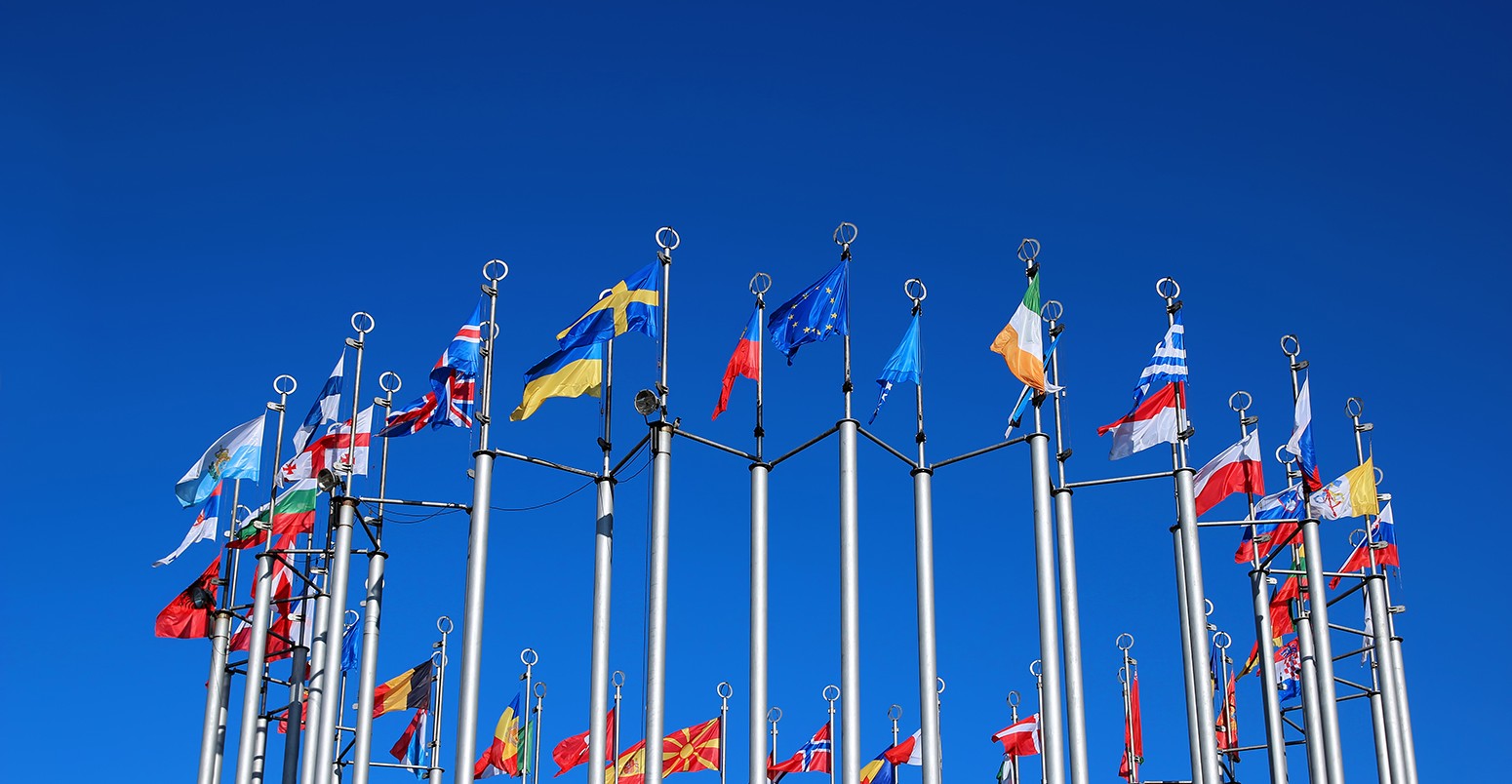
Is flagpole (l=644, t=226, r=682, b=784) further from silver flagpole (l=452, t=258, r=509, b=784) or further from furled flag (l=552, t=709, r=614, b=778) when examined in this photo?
furled flag (l=552, t=709, r=614, b=778)

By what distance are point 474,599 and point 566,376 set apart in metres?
4.31

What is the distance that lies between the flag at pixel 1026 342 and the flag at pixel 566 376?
6928 millimetres

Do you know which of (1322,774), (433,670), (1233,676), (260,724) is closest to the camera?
(1322,774)

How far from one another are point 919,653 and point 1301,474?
39.1 feet

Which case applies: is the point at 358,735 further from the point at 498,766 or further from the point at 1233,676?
the point at 1233,676

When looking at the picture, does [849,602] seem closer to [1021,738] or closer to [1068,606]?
[1068,606]

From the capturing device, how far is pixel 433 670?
118ft

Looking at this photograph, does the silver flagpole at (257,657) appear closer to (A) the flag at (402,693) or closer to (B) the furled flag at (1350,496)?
(A) the flag at (402,693)

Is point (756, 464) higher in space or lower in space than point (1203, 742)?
higher

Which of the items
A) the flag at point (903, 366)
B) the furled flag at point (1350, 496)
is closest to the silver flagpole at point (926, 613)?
the flag at point (903, 366)

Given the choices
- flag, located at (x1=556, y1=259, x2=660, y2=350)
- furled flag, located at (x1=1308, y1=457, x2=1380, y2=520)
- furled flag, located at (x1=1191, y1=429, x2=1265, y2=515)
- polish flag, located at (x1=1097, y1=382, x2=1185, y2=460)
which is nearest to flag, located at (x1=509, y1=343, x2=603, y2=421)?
flag, located at (x1=556, y1=259, x2=660, y2=350)

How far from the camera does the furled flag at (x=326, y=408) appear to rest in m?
31.7

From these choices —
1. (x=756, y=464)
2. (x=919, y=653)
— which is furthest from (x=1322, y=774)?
(x=756, y=464)

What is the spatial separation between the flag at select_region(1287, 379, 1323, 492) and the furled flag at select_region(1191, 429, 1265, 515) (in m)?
0.80
